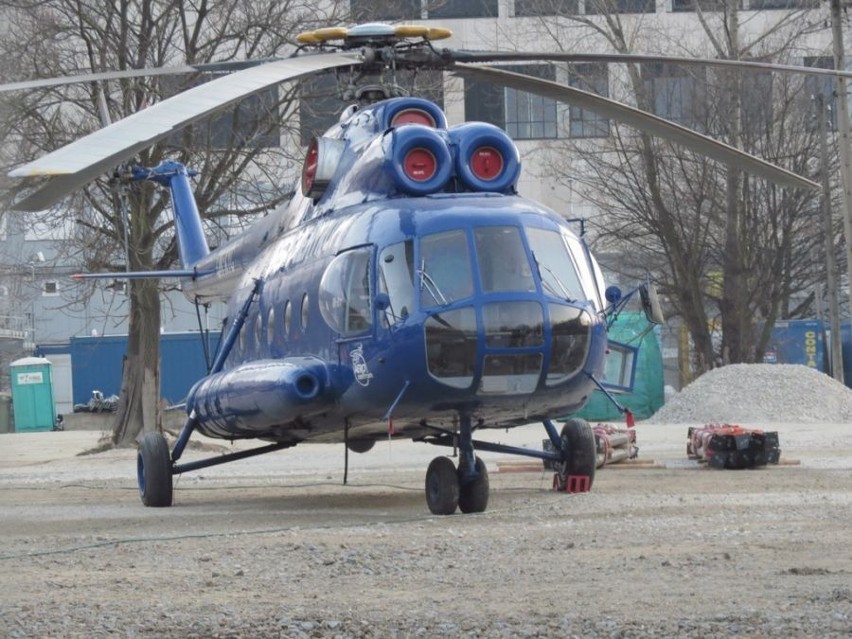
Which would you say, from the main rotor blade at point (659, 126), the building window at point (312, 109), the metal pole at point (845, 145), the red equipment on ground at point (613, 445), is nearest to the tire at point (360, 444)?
the main rotor blade at point (659, 126)

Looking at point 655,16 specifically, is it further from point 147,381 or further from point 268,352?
point 268,352

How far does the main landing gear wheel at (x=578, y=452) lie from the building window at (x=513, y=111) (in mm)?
37959

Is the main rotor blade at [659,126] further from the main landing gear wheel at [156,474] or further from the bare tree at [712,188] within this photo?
the bare tree at [712,188]

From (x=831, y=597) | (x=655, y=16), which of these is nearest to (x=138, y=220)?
(x=831, y=597)

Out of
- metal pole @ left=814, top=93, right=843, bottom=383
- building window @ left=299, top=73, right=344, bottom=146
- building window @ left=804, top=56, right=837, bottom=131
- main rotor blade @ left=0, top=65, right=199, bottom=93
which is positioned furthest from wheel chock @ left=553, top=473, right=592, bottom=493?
building window @ left=804, top=56, right=837, bottom=131

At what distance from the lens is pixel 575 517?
11719mm

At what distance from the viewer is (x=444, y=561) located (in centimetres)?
906

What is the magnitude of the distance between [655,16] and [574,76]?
18.3 ft

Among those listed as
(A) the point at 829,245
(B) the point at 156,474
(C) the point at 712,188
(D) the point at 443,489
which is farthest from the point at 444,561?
(C) the point at 712,188

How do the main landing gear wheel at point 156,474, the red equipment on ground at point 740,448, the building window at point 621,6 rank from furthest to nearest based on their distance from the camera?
the building window at point 621,6, the red equipment on ground at point 740,448, the main landing gear wheel at point 156,474

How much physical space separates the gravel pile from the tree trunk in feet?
35.7

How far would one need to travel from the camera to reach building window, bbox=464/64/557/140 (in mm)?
51625

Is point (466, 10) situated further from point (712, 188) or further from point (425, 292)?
point (425, 292)

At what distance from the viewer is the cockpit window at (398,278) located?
1168cm
